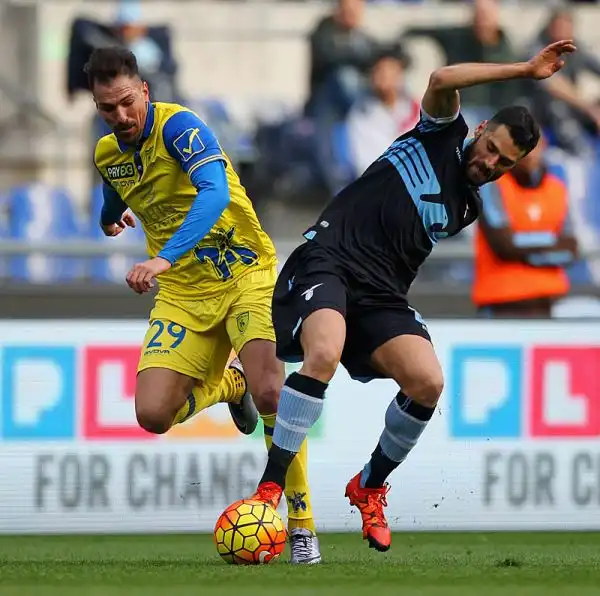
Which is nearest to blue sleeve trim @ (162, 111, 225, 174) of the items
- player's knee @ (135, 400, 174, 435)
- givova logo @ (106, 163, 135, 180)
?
givova logo @ (106, 163, 135, 180)

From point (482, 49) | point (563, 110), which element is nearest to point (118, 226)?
point (482, 49)

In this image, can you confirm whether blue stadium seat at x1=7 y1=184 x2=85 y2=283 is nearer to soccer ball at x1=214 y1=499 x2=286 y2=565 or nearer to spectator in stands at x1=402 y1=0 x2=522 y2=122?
spectator in stands at x1=402 y1=0 x2=522 y2=122

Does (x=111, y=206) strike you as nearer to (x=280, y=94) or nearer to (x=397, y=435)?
(x=397, y=435)

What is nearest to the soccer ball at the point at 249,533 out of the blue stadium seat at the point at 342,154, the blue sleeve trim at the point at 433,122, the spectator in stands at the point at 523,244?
the blue sleeve trim at the point at 433,122

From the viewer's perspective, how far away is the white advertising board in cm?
864

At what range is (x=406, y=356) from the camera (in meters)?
6.57

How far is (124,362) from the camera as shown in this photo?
28.9 ft

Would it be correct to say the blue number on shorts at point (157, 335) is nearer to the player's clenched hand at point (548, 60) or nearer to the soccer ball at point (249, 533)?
the soccer ball at point (249, 533)

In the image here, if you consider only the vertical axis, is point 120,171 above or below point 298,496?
above

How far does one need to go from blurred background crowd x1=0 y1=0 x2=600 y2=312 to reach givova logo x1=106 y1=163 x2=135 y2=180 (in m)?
4.68

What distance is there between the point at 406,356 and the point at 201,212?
1082 millimetres

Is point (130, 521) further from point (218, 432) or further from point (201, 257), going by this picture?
point (201, 257)

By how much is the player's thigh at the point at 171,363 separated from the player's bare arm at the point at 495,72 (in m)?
1.64

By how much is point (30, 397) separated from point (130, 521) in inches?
36.0
